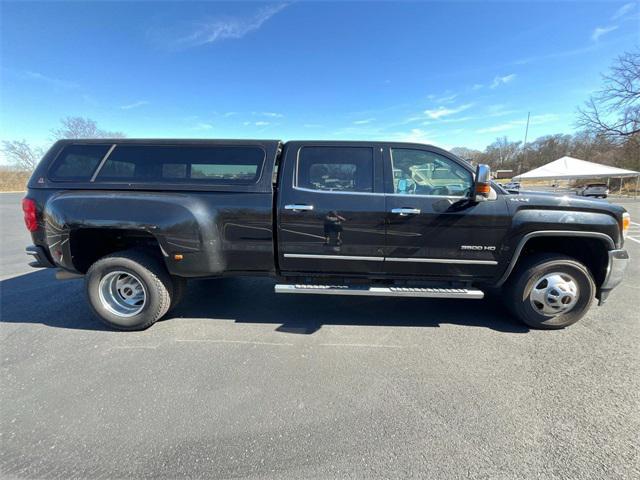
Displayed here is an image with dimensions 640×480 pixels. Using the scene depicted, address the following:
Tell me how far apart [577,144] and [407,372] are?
72.6 meters

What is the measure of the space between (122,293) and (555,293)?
16.2ft

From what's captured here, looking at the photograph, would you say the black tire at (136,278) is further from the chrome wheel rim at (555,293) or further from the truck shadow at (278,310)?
the chrome wheel rim at (555,293)

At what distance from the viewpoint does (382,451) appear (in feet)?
6.22

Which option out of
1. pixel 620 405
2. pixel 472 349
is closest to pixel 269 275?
pixel 472 349

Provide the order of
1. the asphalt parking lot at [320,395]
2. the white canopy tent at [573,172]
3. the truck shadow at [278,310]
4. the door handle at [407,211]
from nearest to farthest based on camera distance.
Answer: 1. the asphalt parking lot at [320,395]
2. the door handle at [407,211]
3. the truck shadow at [278,310]
4. the white canopy tent at [573,172]

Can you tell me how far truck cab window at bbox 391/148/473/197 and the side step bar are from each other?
3.46 ft

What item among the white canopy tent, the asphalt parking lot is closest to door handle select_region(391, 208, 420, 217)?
the asphalt parking lot

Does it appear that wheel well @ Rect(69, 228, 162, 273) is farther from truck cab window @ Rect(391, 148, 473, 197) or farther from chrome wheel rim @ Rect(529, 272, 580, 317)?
chrome wheel rim @ Rect(529, 272, 580, 317)

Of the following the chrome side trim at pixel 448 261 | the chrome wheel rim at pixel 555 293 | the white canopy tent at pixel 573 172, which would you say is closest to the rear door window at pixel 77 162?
the chrome side trim at pixel 448 261

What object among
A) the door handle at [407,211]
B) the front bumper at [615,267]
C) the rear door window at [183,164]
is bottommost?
the front bumper at [615,267]

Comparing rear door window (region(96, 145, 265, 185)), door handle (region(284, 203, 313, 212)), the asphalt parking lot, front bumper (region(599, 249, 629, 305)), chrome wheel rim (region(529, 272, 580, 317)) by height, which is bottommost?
the asphalt parking lot

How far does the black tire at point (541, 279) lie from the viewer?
3.31 m

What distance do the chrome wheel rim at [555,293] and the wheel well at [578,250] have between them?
316 millimetres

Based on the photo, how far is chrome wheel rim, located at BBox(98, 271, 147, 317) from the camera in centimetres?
340
